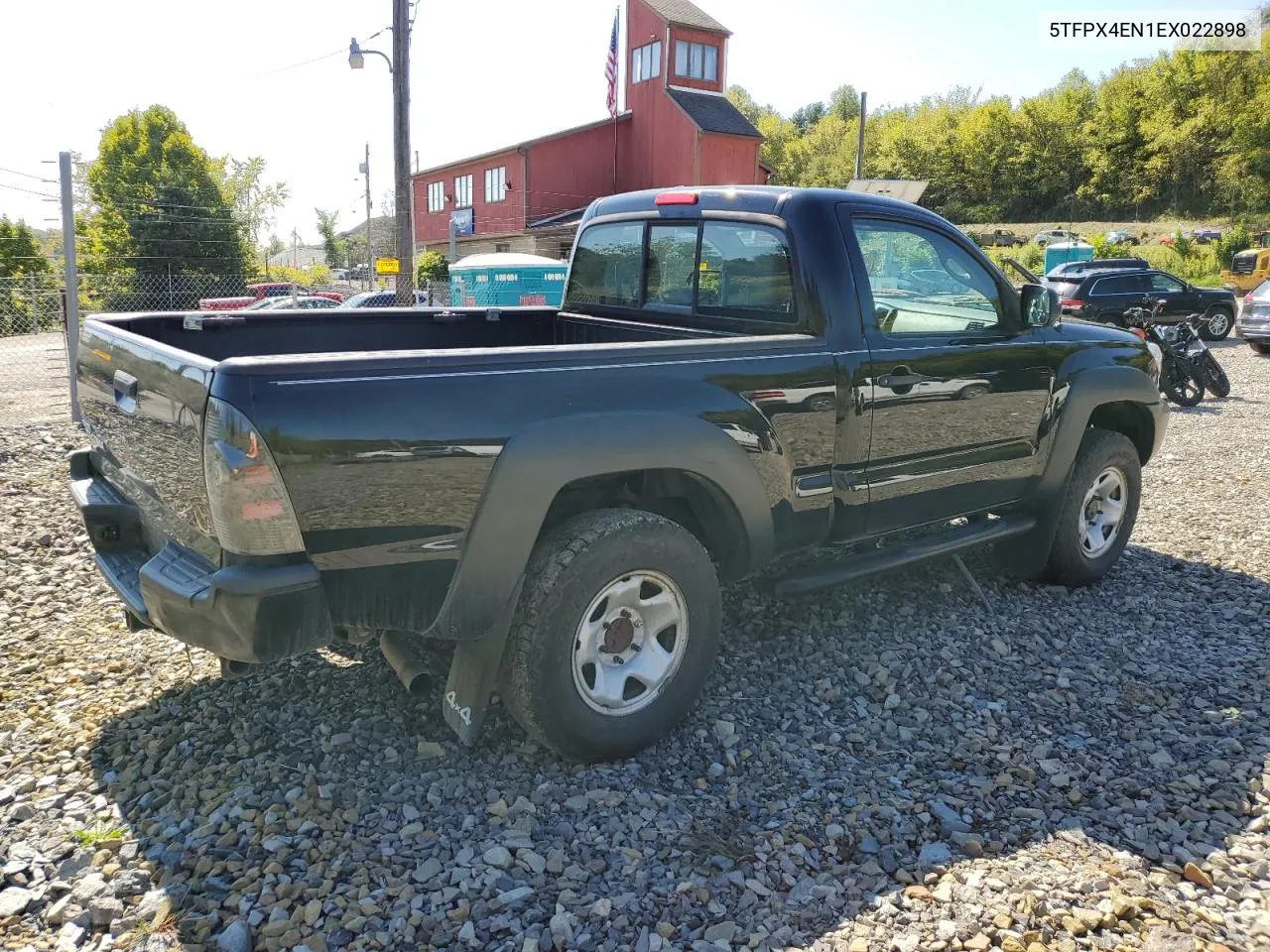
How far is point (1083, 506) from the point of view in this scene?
4.93 metres

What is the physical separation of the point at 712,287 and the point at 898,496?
119 cm

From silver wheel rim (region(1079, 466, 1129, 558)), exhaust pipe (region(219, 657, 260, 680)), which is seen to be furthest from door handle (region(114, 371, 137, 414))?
silver wheel rim (region(1079, 466, 1129, 558))

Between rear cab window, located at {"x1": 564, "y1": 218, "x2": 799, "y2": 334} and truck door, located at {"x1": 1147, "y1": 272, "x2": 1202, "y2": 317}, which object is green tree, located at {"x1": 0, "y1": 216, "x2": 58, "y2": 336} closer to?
rear cab window, located at {"x1": 564, "y1": 218, "x2": 799, "y2": 334}

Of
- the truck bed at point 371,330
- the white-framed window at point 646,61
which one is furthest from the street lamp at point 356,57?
the white-framed window at point 646,61

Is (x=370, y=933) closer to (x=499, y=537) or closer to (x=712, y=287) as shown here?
(x=499, y=537)

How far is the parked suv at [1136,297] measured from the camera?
17.7m

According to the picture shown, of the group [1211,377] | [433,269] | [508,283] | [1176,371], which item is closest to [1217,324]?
[1211,377]

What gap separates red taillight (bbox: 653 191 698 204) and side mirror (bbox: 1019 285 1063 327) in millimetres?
1566

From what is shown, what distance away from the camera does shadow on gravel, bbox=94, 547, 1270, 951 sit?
2611mm

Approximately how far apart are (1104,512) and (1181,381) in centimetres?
836

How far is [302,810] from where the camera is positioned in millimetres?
2963

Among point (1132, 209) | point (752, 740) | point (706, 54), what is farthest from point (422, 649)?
point (1132, 209)

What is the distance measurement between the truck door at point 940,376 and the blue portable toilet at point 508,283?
10827 mm

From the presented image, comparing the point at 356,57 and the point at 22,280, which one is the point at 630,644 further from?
the point at 22,280
